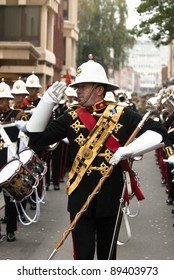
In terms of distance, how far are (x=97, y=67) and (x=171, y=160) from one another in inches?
102

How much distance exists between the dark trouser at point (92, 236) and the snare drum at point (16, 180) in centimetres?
255

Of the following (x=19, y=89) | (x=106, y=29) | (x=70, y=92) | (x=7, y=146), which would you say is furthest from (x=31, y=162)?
(x=106, y=29)

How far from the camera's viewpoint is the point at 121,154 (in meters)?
4.95

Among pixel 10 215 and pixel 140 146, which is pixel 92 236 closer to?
pixel 140 146

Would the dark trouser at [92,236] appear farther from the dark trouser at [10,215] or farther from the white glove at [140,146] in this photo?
the dark trouser at [10,215]

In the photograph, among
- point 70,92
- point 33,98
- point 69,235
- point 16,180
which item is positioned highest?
point 33,98

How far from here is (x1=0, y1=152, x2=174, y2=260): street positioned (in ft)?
25.8

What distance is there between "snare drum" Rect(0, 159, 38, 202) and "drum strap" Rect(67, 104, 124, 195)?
259cm

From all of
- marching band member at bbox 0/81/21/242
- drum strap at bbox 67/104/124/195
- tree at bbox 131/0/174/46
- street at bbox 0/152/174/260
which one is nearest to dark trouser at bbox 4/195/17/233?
marching band member at bbox 0/81/21/242

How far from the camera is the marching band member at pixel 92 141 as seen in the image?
5102 mm

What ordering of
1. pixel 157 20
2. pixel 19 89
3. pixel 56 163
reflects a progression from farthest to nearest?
pixel 157 20
pixel 56 163
pixel 19 89

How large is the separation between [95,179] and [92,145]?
0.82 ft

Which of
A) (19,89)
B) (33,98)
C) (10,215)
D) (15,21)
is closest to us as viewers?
(10,215)
